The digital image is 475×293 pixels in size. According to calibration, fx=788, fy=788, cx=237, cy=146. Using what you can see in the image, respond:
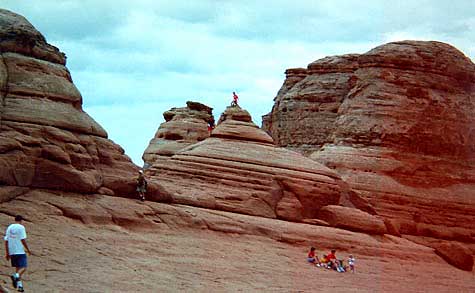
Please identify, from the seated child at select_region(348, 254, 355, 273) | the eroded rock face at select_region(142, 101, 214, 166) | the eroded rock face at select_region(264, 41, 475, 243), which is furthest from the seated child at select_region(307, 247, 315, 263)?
the eroded rock face at select_region(142, 101, 214, 166)

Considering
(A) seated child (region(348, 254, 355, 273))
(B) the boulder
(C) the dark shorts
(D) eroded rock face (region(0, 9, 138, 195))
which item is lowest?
(B) the boulder

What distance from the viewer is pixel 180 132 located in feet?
127

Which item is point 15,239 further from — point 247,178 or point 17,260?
point 247,178

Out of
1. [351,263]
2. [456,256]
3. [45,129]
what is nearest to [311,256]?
[351,263]

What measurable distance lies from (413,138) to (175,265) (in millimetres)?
20552

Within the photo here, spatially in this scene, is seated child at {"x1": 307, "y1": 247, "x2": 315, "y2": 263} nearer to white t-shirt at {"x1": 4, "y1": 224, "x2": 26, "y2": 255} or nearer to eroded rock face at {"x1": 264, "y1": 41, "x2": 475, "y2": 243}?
white t-shirt at {"x1": 4, "y1": 224, "x2": 26, "y2": 255}

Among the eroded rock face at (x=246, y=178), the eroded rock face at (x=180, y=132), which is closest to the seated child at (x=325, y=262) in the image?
the eroded rock face at (x=246, y=178)

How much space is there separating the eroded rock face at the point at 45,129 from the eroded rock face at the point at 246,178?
2660 millimetres

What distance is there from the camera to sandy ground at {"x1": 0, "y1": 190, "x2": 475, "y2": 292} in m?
13.7

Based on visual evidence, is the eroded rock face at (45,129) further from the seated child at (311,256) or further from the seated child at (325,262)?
the seated child at (325,262)

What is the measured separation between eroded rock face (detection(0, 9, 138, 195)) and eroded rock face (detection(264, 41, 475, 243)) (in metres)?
15.2

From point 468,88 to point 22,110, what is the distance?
78.3ft

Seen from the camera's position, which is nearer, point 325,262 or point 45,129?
point 45,129

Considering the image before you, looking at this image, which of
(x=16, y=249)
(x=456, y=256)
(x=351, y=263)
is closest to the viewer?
(x=16, y=249)
